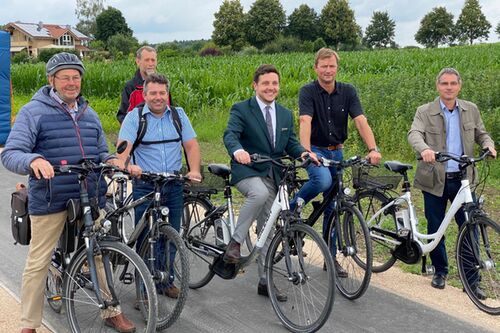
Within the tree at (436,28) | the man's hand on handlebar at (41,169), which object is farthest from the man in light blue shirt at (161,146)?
the tree at (436,28)

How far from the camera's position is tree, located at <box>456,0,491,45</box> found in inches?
3863

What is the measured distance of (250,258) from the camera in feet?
16.1

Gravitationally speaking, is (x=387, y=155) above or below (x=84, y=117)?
below

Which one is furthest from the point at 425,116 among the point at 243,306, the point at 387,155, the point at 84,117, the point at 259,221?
the point at 387,155

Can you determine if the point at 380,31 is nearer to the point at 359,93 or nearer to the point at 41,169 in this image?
the point at 359,93

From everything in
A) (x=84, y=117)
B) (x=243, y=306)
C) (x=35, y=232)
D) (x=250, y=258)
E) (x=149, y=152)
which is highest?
(x=84, y=117)

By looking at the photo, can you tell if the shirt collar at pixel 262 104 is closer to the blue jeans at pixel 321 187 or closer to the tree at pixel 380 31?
the blue jeans at pixel 321 187

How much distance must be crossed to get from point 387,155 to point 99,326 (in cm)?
828

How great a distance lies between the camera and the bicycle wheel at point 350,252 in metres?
5.10

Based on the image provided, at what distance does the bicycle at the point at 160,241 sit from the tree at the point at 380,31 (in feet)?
348

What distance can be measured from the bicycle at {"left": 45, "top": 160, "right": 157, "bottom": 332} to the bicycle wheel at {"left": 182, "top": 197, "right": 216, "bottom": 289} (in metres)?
1.01

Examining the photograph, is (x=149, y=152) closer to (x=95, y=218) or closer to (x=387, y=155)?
(x=95, y=218)

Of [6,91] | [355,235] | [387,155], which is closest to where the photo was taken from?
[355,235]

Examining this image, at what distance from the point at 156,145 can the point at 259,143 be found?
0.87 m
